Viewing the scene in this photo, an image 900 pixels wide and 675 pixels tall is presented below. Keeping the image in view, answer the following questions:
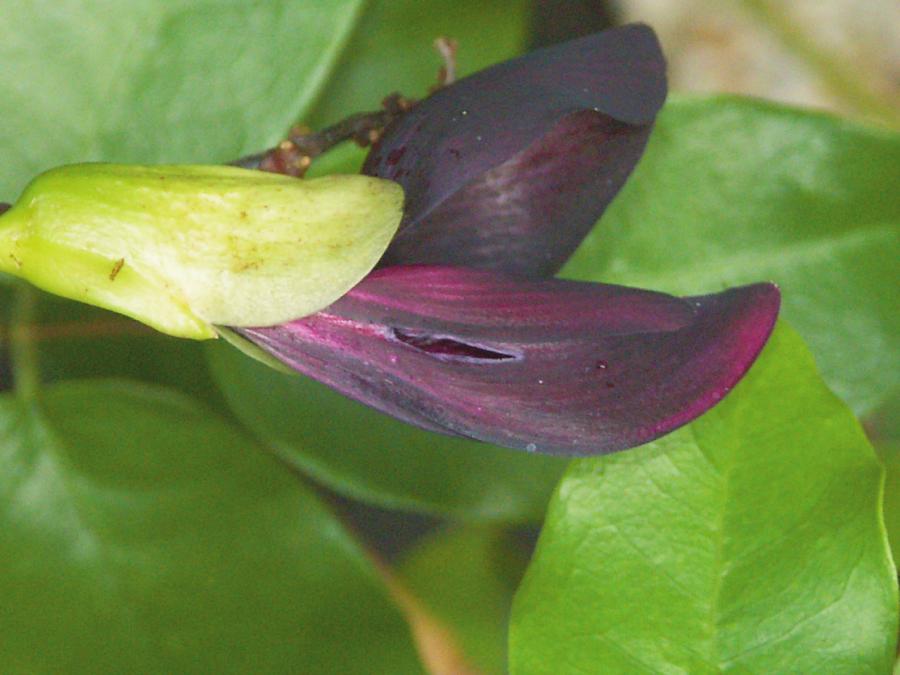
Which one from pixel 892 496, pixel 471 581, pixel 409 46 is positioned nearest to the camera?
pixel 892 496

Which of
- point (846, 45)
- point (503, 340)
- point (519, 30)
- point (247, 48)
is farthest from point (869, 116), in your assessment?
point (503, 340)

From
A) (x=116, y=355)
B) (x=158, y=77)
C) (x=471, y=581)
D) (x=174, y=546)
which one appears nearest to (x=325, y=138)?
(x=158, y=77)

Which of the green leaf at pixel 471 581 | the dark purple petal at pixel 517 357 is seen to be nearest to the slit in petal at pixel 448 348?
the dark purple petal at pixel 517 357

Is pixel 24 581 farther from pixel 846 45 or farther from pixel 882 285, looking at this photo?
pixel 846 45

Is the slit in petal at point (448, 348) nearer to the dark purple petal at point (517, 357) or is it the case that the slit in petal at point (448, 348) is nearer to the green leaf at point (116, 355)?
the dark purple petal at point (517, 357)

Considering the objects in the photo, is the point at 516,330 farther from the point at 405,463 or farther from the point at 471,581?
the point at 471,581

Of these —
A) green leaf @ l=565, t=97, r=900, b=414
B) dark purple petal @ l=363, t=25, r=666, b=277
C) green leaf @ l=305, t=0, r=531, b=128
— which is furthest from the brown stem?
green leaf @ l=305, t=0, r=531, b=128

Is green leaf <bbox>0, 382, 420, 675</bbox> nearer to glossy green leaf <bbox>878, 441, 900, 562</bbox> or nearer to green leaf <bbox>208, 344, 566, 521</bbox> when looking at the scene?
green leaf <bbox>208, 344, 566, 521</bbox>
